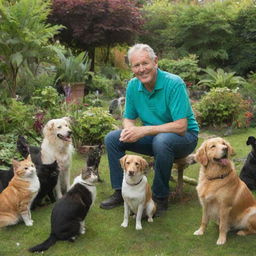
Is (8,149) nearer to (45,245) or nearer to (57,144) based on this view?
(57,144)

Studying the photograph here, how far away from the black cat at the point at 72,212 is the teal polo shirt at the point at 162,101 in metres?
1.04

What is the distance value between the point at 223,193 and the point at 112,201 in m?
1.52

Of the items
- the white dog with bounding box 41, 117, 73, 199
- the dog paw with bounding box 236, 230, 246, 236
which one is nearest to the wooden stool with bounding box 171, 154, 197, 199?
the dog paw with bounding box 236, 230, 246, 236

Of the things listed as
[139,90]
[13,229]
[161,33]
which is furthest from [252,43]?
[13,229]

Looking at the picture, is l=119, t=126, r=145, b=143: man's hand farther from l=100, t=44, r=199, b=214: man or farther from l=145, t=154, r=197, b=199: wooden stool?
l=145, t=154, r=197, b=199: wooden stool

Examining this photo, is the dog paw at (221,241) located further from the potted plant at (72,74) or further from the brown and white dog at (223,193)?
the potted plant at (72,74)

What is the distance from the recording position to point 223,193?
12.0 ft

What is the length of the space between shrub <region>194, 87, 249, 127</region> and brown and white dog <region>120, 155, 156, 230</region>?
14.9 ft

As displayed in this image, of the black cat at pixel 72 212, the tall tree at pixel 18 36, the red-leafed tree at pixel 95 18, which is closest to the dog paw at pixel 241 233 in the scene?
the black cat at pixel 72 212

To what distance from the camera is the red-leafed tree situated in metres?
11.8

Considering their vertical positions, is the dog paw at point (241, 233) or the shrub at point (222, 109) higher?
the shrub at point (222, 109)

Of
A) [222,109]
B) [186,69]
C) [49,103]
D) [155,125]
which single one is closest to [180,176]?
[155,125]

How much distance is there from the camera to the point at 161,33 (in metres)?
14.5

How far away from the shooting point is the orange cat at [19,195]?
4.05 metres
